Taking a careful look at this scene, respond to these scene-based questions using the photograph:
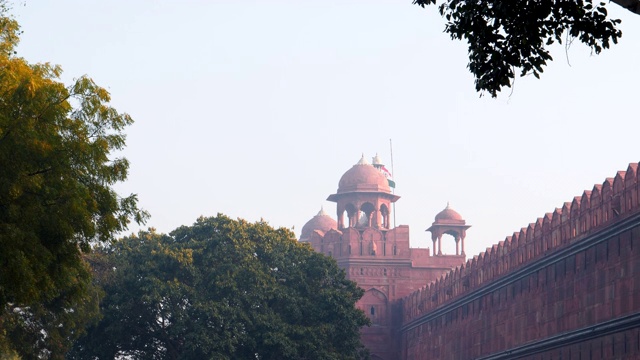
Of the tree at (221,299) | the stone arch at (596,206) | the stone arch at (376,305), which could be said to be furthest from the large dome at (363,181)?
the stone arch at (596,206)

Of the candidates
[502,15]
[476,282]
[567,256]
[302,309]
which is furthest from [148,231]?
[502,15]

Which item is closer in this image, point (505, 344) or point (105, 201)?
point (105, 201)

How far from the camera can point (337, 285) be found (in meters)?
46.1

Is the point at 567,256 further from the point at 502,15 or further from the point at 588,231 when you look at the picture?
the point at 502,15

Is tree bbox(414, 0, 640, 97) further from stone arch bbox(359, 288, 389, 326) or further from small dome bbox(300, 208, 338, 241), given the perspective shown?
small dome bbox(300, 208, 338, 241)

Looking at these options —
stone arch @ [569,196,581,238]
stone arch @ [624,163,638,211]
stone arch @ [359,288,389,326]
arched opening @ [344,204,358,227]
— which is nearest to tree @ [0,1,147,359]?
stone arch @ [624,163,638,211]

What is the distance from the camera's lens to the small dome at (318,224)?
74188mm

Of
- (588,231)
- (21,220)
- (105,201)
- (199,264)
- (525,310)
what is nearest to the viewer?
(21,220)

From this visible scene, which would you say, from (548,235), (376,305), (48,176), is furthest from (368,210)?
(48,176)

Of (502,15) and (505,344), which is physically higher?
(505,344)

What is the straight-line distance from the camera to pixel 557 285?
36031 millimetres

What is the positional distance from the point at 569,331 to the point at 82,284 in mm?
16459

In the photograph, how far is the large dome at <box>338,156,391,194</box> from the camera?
65.6 meters

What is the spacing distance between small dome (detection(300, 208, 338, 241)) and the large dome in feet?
26.7
